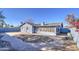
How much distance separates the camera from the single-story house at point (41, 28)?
1858 mm

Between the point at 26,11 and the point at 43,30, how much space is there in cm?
29

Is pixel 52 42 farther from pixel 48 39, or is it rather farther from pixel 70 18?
pixel 70 18

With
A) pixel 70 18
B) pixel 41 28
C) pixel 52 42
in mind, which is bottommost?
pixel 52 42

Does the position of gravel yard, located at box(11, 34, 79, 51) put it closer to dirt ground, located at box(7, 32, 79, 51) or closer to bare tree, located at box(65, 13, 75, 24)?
dirt ground, located at box(7, 32, 79, 51)

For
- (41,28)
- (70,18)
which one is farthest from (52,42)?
(70,18)

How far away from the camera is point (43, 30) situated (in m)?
1.86

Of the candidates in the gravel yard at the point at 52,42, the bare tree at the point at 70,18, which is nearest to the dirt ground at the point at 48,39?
the gravel yard at the point at 52,42

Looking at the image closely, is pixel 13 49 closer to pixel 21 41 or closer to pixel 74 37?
pixel 21 41

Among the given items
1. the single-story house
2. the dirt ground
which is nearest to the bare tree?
the single-story house

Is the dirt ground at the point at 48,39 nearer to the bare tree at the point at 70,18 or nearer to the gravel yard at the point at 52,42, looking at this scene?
the gravel yard at the point at 52,42

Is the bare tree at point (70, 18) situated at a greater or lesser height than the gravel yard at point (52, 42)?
greater

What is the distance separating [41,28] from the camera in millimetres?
1867

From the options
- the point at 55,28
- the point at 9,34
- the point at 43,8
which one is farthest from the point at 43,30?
the point at 9,34

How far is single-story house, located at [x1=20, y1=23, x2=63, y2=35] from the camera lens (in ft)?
6.10
